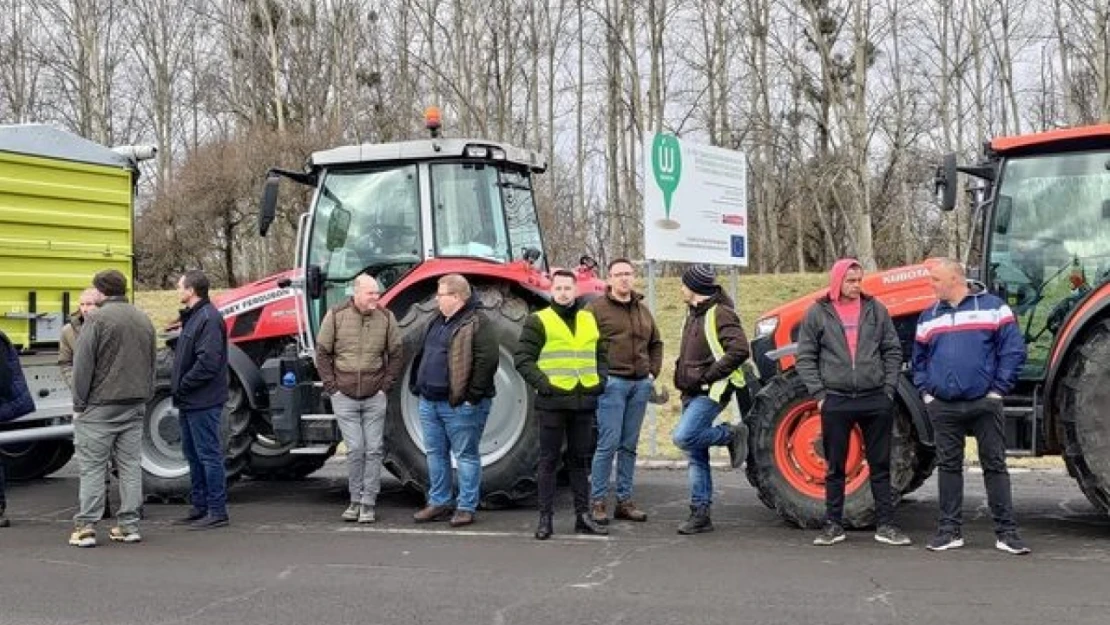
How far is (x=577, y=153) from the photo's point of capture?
132 ft

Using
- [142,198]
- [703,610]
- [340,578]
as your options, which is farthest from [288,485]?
[142,198]

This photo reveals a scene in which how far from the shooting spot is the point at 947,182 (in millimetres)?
7375

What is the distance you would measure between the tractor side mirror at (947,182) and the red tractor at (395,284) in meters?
2.90

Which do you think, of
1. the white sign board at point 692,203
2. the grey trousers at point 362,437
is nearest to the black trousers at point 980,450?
the grey trousers at point 362,437

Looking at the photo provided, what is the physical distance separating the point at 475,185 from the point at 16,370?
3.69 meters

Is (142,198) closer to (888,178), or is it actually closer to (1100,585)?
(888,178)

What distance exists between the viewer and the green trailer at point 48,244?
31.4 feet

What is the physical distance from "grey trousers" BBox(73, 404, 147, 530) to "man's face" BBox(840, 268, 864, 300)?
467 cm

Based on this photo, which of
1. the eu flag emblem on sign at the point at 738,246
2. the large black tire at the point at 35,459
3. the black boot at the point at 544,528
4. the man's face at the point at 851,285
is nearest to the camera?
the man's face at the point at 851,285

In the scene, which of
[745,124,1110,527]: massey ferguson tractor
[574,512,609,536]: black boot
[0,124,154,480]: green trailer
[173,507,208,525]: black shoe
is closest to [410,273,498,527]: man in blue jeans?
[574,512,609,536]: black boot

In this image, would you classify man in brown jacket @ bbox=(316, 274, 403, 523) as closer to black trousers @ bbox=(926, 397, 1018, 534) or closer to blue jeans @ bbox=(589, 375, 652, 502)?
blue jeans @ bbox=(589, 375, 652, 502)

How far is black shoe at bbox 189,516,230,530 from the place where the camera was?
8047mm

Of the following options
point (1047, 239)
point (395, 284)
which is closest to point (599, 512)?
point (395, 284)

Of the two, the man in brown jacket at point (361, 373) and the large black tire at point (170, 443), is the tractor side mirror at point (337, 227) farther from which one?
the large black tire at point (170, 443)
